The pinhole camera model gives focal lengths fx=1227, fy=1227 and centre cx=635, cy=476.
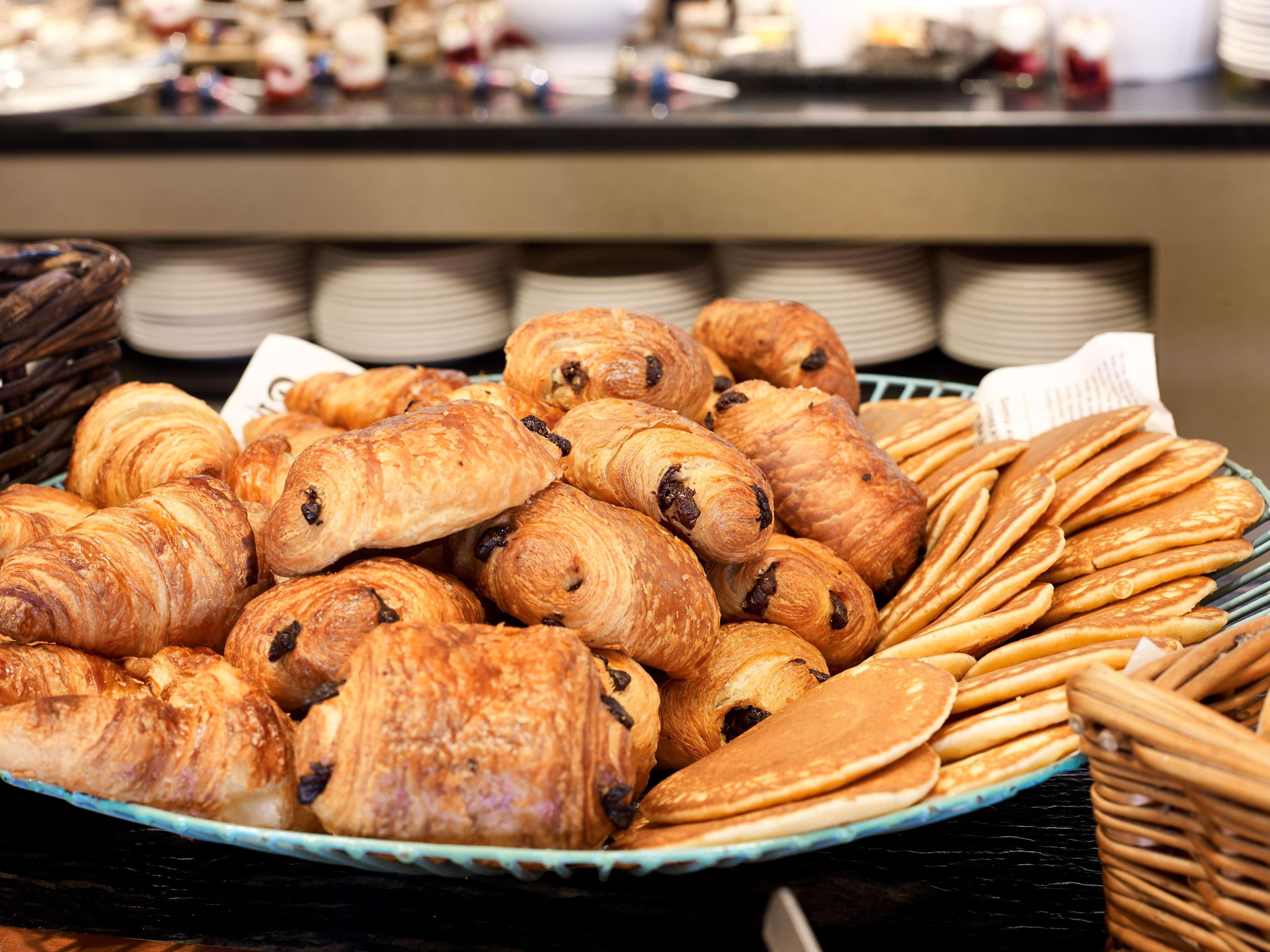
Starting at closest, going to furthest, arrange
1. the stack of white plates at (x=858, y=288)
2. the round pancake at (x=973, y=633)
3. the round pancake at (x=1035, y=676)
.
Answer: the round pancake at (x=1035, y=676) → the round pancake at (x=973, y=633) → the stack of white plates at (x=858, y=288)

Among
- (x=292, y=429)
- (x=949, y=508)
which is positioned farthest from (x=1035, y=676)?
(x=292, y=429)

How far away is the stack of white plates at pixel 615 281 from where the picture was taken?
268cm

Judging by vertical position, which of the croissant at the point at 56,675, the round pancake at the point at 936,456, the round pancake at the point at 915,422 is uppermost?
→ the croissant at the point at 56,675

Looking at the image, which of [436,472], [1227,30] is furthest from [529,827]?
[1227,30]

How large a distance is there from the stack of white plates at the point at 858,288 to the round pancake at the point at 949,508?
134 centimetres

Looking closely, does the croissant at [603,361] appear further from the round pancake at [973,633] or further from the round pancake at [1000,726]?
the round pancake at [1000,726]

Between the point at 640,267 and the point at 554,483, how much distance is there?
185cm

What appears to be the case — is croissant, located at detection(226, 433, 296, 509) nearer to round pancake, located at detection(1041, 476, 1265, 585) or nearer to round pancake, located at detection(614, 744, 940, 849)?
round pancake, located at detection(614, 744, 940, 849)

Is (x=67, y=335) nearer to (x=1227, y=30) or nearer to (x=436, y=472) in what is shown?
(x=436, y=472)

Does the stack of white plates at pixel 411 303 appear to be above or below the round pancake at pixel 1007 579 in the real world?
below

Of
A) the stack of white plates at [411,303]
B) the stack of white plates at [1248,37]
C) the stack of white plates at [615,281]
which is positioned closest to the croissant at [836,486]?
the stack of white plates at [615,281]

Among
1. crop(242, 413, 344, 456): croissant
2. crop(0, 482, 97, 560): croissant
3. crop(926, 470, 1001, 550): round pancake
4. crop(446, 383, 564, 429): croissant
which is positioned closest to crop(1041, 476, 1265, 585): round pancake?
crop(926, 470, 1001, 550): round pancake

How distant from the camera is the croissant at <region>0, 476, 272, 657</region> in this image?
946 mm

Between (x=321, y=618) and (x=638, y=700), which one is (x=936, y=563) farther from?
(x=321, y=618)
